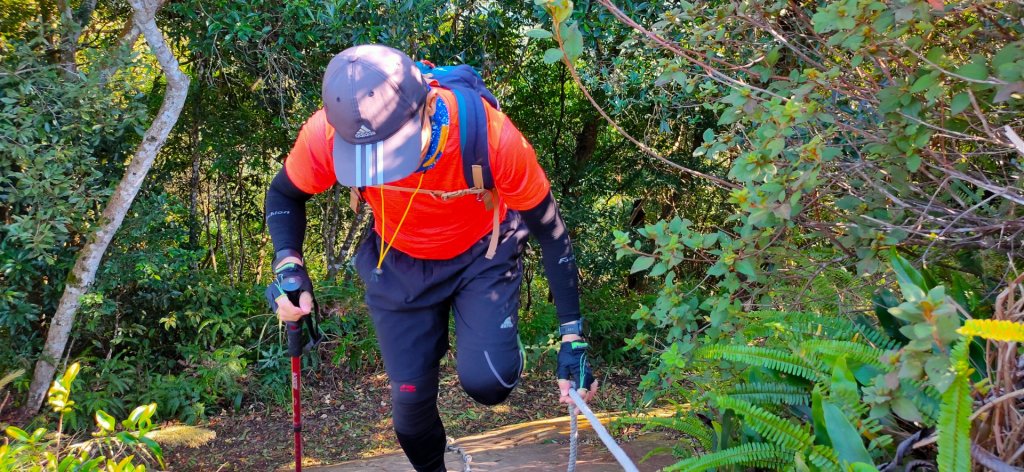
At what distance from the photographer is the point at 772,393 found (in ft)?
8.20

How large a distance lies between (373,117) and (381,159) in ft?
0.52

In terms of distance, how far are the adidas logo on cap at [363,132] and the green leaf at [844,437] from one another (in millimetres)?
1829

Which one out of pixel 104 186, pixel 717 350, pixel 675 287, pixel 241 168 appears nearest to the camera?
pixel 717 350

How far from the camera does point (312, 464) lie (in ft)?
19.5

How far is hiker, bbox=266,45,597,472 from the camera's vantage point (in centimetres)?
294

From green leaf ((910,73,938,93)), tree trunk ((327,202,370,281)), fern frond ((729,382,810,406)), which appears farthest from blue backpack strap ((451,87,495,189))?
tree trunk ((327,202,370,281))

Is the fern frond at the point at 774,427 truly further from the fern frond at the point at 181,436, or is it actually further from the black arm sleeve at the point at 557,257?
the fern frond at the point at 181,436

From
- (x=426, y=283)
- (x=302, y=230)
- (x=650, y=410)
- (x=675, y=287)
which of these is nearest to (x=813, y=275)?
(x=675, y=287)

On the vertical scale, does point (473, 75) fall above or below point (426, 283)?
above

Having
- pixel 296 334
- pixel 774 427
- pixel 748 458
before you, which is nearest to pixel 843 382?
pixel 774 427

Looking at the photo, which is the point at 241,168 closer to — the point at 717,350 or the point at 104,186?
the point at 104,186

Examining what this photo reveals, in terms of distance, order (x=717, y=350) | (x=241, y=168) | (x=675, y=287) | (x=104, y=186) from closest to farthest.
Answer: (x=717, y=350), (x=675, y=287), (x=104, y=186), (x=241, y=168)

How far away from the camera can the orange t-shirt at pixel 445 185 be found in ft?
10.6

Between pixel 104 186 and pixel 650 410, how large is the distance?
4.52 metres
